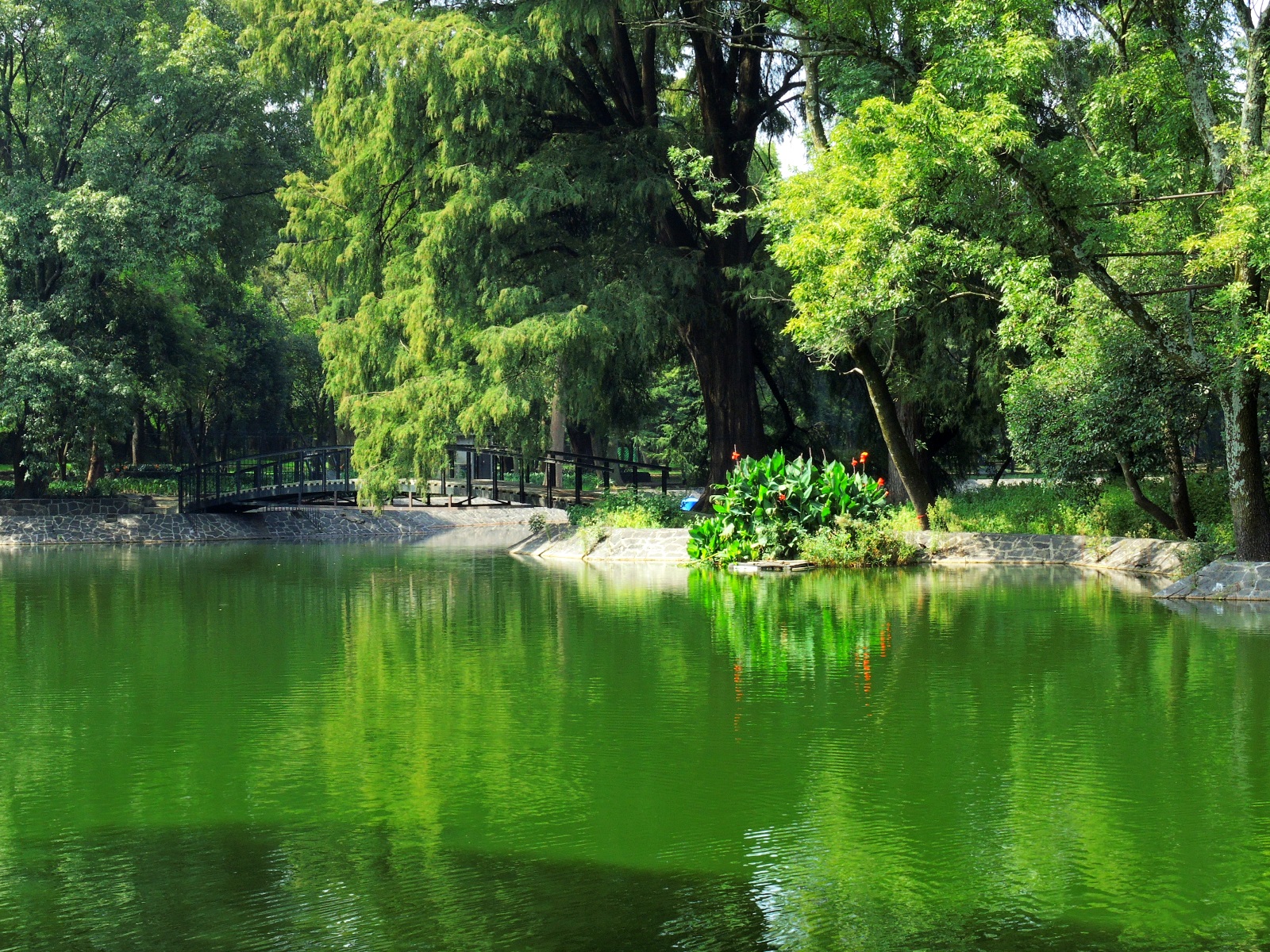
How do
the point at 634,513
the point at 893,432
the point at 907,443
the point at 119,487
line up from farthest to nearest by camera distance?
the point at 119,487, the point at 634,513, the point at 907,443, the point at 893,432

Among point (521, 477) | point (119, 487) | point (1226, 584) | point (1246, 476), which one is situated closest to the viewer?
point (1226, 584)

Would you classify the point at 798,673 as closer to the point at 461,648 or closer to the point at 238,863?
the point at 461,648

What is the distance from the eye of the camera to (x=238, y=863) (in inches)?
247

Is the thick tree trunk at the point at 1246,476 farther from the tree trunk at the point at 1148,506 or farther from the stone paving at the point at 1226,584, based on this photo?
the tree trunk at the point at 1148,506

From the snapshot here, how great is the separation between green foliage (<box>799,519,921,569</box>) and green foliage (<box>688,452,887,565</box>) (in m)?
0.16

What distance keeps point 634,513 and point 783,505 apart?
15.9ft

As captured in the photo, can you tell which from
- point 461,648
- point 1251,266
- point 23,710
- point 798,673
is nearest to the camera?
point 23,710

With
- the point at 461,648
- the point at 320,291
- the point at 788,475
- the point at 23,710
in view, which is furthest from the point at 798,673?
the point at 320,291

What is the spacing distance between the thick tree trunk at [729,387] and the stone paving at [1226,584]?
37.9 feet

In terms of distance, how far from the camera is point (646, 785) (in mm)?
7703

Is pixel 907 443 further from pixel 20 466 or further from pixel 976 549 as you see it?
pixel 20 466

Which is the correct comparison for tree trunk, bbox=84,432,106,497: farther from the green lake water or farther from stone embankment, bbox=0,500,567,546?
the green lake water

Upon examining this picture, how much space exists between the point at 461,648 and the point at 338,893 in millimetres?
7387

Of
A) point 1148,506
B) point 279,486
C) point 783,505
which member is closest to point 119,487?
point 279,486
